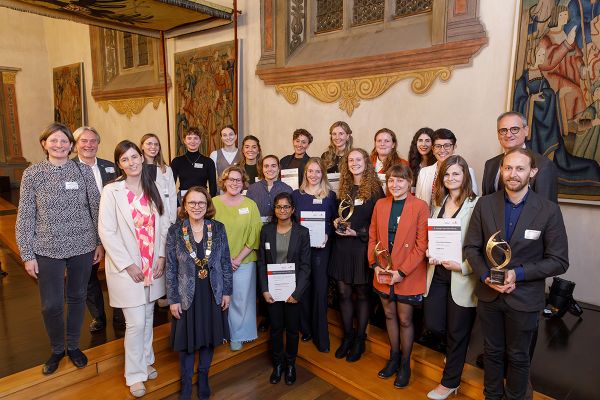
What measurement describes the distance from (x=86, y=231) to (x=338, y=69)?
424 cm

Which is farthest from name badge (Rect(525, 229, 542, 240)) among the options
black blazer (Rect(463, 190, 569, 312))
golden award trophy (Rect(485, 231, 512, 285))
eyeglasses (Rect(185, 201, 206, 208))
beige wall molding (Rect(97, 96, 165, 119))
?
beige wall molding (Rect(97, 96, 165, 119))

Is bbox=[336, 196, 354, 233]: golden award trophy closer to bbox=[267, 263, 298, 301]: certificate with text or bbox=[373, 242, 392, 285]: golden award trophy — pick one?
bbox=[373, 242, 392, 285]: golden award trophy

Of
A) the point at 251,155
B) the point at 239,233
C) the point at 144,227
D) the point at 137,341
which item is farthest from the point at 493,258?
the point at 251,155

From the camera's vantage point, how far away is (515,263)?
230 cm

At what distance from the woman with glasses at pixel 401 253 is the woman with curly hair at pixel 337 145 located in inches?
37.3

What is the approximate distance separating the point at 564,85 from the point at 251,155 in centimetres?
328

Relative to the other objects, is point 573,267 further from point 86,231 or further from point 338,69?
point 86,231

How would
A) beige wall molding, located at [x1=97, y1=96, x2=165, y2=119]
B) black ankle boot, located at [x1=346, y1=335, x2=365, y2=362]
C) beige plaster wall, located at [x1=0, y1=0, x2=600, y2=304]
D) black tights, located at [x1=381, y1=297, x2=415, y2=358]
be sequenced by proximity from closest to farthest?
black tights, located at [x1=381, y1=297, x2=415, y2=358] → black ankle boot, located at [x1=346, y1=335, x2=365, y2=362] → beige plaster wall, located at [x1=0, y1=0, x2=600, y2=304] → beige wall molding, located at [x1=97, y1=96, x2=165, y2=119]

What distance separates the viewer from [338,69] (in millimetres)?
5785

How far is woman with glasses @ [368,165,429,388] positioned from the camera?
2836 millimetres

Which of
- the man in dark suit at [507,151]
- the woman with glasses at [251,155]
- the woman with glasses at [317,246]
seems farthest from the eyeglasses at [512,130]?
the woman with glasses at [251,155]

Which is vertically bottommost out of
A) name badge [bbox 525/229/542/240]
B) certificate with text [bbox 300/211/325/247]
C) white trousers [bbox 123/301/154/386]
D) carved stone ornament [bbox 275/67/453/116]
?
white trousers [bbox 123/301/154/386]

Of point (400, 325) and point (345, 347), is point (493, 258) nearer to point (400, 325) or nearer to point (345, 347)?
point (400, 325)

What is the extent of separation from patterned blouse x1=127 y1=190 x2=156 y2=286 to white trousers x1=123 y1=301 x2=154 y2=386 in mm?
238
